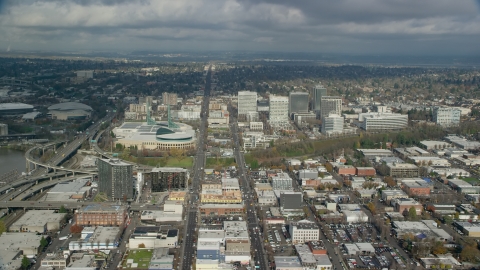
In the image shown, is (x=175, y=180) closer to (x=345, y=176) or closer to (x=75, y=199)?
(x=75, y=199)

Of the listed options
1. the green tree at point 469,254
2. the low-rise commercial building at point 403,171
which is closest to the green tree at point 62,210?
the green tree at point 469,254

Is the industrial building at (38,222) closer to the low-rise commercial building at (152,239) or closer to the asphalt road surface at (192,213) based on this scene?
the low-rise commercial building at (152,239)

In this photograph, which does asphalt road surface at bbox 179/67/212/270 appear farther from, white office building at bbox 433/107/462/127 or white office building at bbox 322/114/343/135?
white office building at bbox 433/107/462/127

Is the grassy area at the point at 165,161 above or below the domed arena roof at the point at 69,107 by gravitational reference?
below

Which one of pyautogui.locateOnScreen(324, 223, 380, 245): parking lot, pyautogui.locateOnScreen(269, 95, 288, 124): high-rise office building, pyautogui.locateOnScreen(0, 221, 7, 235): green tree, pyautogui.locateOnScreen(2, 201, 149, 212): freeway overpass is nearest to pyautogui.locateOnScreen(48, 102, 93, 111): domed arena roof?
pyautogui.locateOnScreen(269, 95, 288, 124): high-rise office building

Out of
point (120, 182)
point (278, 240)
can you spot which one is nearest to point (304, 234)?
point (278, 240)

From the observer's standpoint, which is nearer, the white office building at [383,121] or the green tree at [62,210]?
the green tree at [62,210]

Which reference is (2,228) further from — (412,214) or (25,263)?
(412,214)
